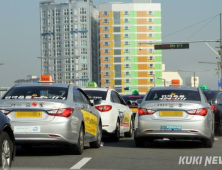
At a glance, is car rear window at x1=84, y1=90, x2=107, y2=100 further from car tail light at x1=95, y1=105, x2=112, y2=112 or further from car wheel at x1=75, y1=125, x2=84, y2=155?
car wheel at x1=75, y1=125, x2=84, y2=155

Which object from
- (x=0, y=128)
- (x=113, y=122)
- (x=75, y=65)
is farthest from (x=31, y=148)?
(x=75, y=65)

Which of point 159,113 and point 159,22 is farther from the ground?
point 159,22

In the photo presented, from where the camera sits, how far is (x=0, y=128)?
348 inches

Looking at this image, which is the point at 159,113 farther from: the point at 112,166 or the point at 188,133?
the point at 112,166

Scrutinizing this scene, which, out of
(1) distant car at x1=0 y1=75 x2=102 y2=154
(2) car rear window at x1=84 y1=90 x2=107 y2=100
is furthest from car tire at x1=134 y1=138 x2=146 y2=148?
(2) car rear window at x1=84 y1=90 x2=107 y2=100

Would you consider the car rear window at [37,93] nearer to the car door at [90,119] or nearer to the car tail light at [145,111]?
the car door at [90,119]

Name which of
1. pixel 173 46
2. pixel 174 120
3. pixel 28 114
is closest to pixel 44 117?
pixel 28 114

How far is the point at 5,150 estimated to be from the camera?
30.0ft

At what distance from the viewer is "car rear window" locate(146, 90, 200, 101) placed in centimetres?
1523

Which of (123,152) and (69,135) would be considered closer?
(69,135)

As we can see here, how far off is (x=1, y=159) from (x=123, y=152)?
5.39 meters

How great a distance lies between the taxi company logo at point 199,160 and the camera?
452 inches

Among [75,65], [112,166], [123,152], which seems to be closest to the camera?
[112,166]

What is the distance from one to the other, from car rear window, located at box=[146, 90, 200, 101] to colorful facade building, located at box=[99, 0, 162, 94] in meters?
162
